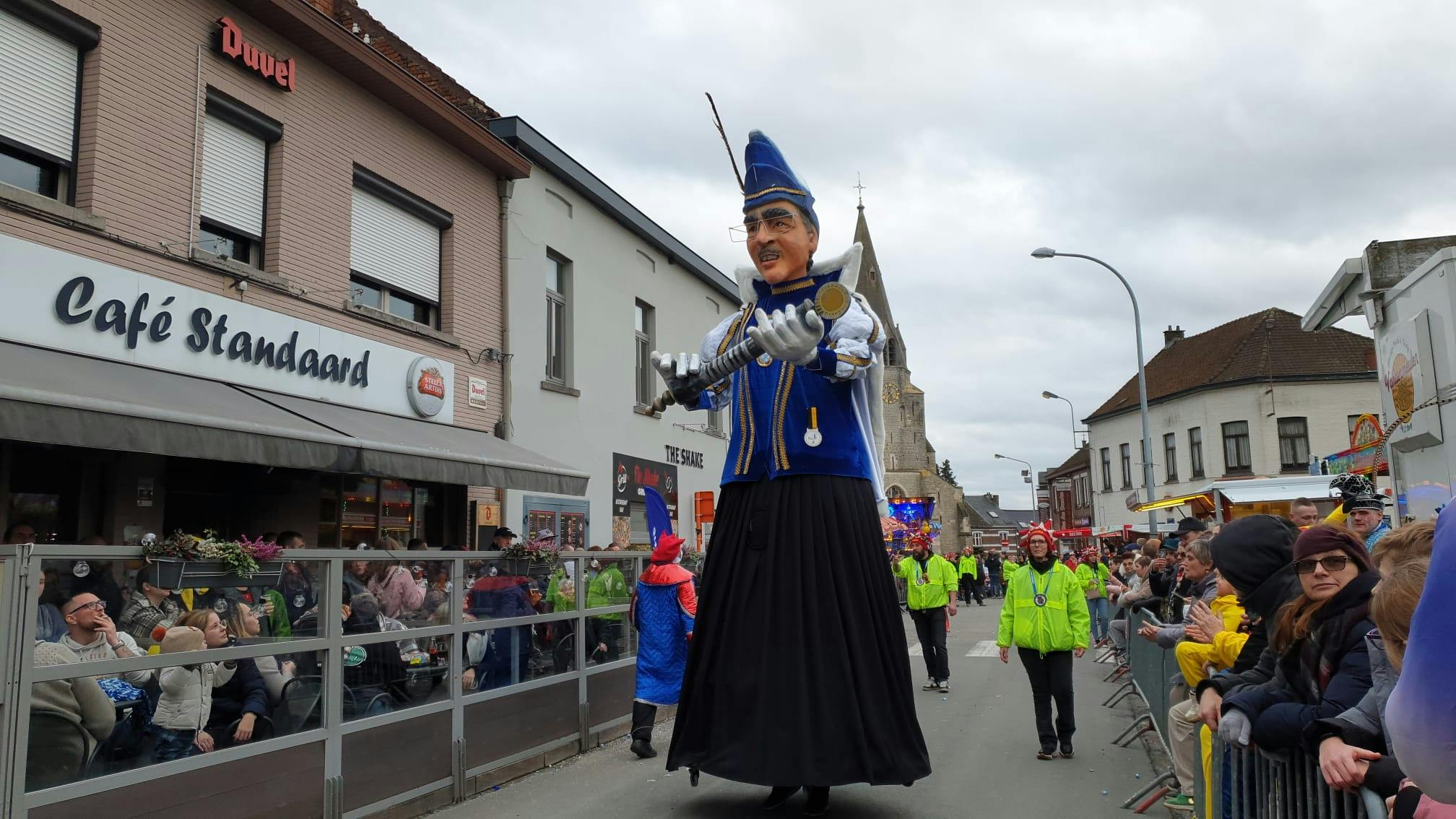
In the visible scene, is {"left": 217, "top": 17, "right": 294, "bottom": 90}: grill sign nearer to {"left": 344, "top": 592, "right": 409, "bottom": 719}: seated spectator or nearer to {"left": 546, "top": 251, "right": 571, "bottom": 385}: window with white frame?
{"left": 546, "top": 251, "right": 571, "bottom": 385}: window with white frame

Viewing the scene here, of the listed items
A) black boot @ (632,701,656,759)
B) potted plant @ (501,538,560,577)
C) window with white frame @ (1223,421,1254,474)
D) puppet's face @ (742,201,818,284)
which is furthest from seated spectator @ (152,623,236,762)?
window with white frame @ (1223,421,1254,474)

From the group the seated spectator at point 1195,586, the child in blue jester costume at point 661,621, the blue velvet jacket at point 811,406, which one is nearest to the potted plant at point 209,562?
the blue velvet jacket at point 811,406

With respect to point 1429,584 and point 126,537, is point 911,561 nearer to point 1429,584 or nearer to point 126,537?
point 126,537

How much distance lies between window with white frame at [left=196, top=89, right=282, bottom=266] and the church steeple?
201 ft

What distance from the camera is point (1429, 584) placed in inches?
39.1

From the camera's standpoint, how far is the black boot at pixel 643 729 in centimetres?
713

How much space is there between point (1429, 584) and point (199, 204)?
10.1 metres

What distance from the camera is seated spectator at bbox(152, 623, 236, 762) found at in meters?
4.21

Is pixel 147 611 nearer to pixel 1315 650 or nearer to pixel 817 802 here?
pixel 817 802

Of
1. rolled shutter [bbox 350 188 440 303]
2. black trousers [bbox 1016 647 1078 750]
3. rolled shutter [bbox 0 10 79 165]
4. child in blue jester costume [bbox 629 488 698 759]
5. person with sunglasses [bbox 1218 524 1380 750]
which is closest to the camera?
person with sunglasses [bbox 1218 524 1380 750]

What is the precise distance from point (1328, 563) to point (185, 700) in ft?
14.4

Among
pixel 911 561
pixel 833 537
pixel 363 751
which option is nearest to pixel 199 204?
pixel 363 751

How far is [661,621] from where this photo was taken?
25.2 feet

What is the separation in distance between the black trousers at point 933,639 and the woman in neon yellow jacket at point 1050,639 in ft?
11.7
